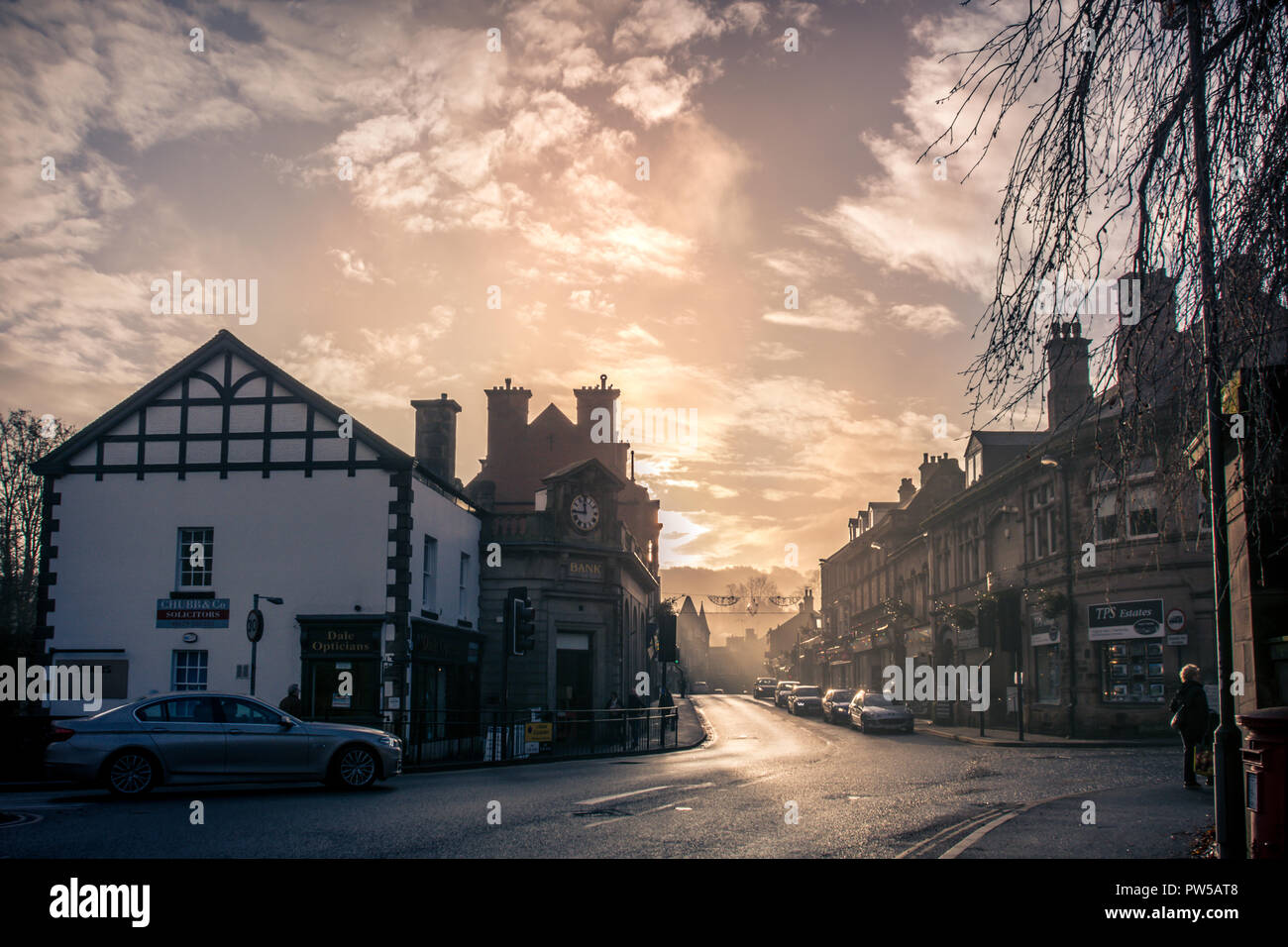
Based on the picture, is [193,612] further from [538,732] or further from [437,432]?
[437,432]

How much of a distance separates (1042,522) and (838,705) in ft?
41.3

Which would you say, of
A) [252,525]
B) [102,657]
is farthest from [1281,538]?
[102,657]

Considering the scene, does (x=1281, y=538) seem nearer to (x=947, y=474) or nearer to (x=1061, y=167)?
(x=1061, y=167)

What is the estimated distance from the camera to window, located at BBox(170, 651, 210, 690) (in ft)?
83.8

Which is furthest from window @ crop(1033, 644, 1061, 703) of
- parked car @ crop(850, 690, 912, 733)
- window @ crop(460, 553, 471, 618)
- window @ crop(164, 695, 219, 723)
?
window @ crop(164, 695, 219, 723)

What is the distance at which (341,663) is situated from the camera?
84.0 feet

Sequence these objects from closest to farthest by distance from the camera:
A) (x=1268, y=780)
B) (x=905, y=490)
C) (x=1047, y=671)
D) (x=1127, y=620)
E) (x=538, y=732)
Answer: (x=1268, y=780)
(x=538, y=732)
(x=1127, y=620)
(x=1047, y=671)
(x=905, y=490)

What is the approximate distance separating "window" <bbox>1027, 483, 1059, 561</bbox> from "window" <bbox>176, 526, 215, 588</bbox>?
24.2m

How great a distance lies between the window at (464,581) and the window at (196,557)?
751 cm

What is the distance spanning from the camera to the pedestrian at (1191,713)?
1516 centimetres

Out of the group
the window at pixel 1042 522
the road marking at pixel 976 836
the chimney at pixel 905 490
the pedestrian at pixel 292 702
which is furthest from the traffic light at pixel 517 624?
the chimney at pixel 905 490

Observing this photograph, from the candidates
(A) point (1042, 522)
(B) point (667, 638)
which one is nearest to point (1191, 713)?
(A) point (1042, 522)

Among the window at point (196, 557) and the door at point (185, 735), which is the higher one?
the window at point (196, 557)

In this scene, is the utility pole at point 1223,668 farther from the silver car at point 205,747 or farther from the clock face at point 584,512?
the clock face at point 584,512
